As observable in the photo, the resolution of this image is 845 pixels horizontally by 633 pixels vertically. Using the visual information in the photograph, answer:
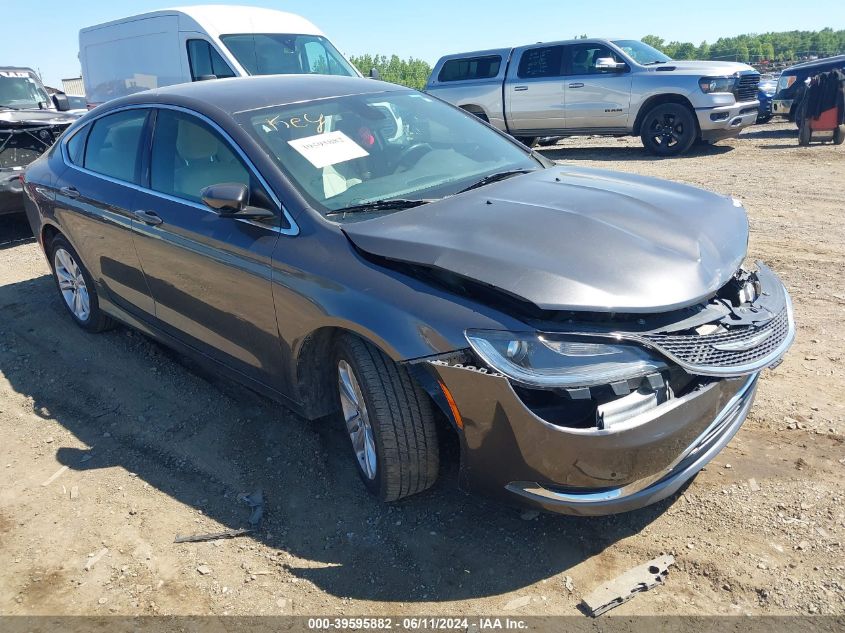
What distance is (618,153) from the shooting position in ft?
42.5

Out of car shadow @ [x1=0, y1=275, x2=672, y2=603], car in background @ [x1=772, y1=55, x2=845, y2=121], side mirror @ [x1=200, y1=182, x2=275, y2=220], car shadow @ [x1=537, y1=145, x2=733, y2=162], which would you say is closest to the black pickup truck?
car shadow @ [x1=0, y1=275, x2=672, y2=603]

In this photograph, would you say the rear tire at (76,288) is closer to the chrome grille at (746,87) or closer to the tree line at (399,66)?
the chrome grille at (746,87)

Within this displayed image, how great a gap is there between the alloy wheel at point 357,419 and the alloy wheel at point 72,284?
292 centimetres

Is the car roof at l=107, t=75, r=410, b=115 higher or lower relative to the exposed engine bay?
higher

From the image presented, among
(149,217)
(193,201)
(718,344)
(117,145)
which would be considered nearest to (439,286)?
(718,344)

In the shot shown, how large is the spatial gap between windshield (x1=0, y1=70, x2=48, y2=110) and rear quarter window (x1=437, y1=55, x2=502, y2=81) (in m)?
7.48

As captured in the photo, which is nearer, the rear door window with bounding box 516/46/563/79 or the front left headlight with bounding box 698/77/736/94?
the front left headlight with bounding box 698/77/736/94

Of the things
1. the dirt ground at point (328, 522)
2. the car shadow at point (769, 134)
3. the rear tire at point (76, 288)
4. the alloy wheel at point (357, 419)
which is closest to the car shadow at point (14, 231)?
the rear tire at point (76, 288)

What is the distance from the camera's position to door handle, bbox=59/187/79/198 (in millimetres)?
4684

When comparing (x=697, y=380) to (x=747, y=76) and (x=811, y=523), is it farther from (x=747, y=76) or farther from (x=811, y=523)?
(x=747, y=76)

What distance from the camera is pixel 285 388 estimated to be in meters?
3.30

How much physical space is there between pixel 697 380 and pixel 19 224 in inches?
371

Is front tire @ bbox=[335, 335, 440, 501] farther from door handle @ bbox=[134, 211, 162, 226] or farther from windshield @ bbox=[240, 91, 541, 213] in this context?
door handle @ bbox=[134, 211, 162, 226]

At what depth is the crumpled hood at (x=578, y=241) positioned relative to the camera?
248cm
